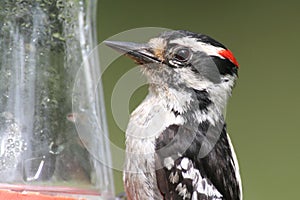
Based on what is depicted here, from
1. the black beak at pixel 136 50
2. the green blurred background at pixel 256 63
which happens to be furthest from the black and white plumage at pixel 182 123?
the green blurred background at pixel 256 63

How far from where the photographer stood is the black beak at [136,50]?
8.99 feet

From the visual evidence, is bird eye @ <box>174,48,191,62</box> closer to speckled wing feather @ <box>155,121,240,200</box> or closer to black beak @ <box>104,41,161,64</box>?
black beak @ <box>104,41,161,64</box>

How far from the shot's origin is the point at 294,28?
5.35 meters

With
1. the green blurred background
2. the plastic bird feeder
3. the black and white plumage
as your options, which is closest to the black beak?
the black and white plumage

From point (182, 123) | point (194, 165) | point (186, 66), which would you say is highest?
point (186, 66)

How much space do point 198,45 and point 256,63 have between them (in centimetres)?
256

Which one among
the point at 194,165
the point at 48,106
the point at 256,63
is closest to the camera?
the point at 48,106

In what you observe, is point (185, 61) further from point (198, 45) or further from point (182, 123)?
point (182, 123)

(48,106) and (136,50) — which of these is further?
(136,50)

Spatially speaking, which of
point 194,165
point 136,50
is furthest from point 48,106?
point 194,165

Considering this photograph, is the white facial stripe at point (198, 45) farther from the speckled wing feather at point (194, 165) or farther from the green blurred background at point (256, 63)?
the green blurred background at point (256, 63)

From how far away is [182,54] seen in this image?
2908 millimetres

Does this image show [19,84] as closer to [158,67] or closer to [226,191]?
[158,67]

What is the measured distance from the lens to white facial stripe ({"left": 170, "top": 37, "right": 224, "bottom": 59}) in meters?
2.87
